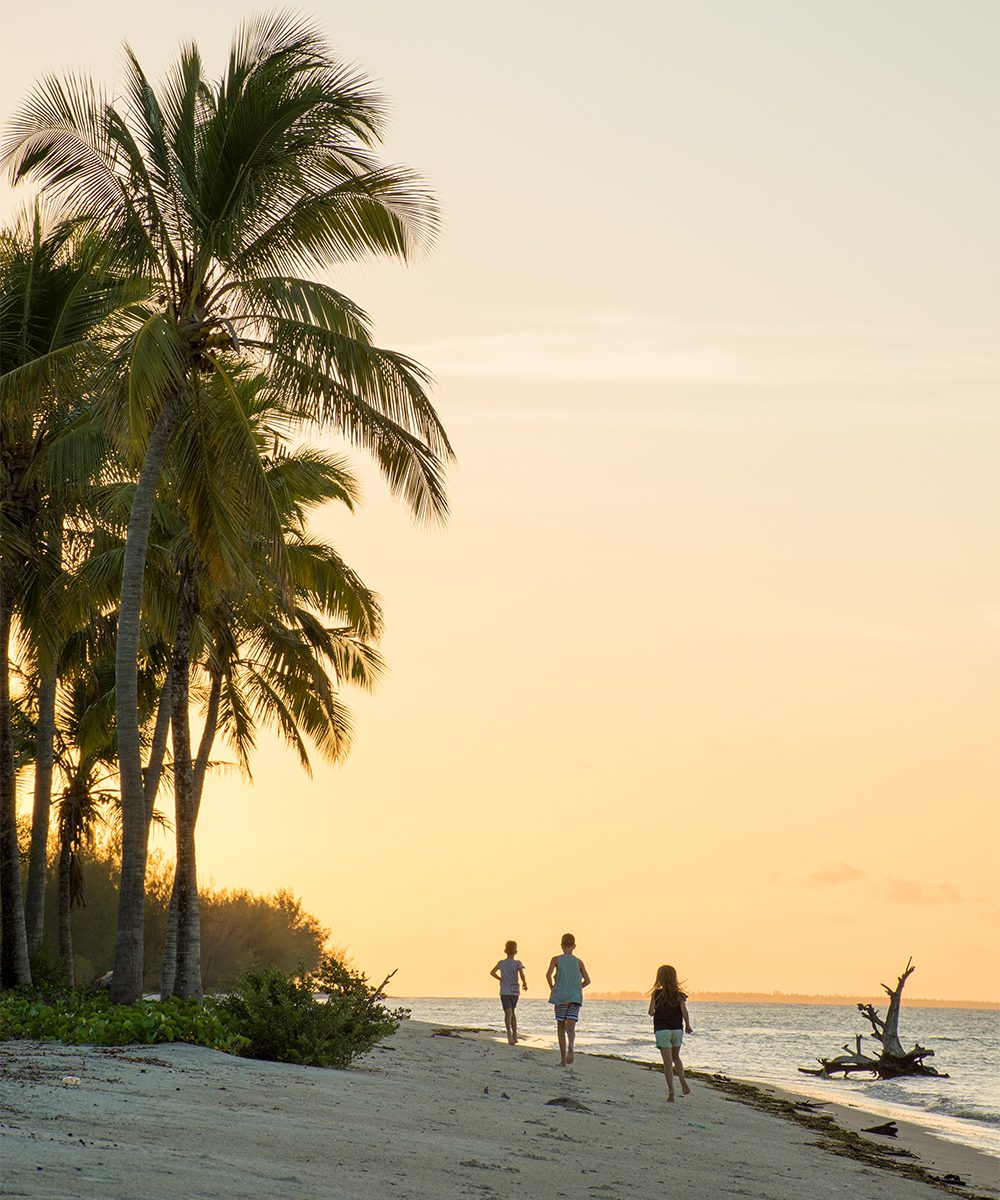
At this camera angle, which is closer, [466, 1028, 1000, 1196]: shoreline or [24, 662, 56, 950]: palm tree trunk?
[466, 1028, 1000, 1196]: shoreline

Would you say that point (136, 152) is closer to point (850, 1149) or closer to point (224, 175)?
point (224, 175)

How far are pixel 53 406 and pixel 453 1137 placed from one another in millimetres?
14562

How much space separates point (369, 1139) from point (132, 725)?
8.39 m

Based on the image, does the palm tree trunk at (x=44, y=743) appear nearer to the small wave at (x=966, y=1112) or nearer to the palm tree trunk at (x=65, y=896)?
the palm tree trunk at (x=65, y=896)

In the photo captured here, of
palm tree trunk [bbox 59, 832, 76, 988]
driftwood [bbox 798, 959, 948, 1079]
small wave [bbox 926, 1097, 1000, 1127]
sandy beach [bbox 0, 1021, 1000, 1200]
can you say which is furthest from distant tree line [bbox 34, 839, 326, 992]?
sandy beach [bbox 0, 1021, 1000, 1200]

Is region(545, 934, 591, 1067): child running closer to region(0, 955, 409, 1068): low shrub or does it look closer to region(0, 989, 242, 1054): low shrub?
region(0, 955, 409, 1068): low shrub

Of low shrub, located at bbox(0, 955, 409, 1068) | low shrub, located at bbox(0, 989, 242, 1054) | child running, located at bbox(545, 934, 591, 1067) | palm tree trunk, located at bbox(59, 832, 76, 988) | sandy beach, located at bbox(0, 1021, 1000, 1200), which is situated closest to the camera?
sandy beach, located at bbox(0, 1021, 1000, 1200)

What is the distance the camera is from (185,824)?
930 inches

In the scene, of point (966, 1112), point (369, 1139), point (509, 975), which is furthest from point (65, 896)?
Answer: point (369, 1139)

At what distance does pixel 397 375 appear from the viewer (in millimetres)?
16453

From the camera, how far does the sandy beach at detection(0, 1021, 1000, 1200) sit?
22.3 feet

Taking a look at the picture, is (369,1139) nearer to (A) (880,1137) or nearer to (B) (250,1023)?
(B) (250,1023)

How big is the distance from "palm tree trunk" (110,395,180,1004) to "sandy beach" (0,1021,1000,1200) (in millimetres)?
3304

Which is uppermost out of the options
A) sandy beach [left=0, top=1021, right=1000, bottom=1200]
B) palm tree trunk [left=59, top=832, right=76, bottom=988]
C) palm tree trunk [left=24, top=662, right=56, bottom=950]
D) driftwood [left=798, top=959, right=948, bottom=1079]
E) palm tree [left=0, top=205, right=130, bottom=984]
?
palm tree [left=0, top=205, right=130, bottom=984]
